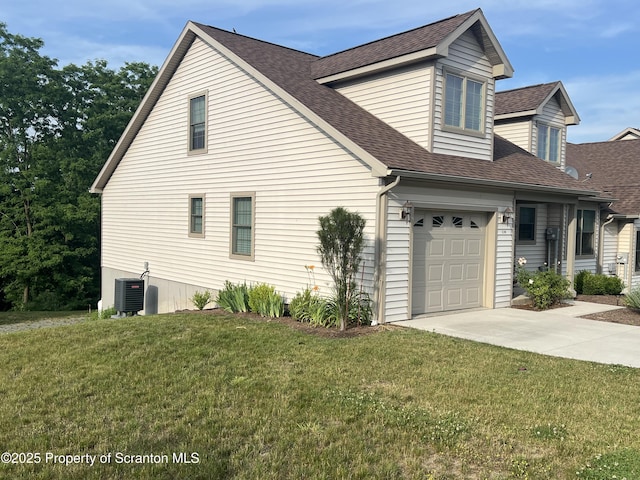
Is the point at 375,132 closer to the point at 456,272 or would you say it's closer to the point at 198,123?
the point at 456,272

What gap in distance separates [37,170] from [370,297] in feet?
78.8

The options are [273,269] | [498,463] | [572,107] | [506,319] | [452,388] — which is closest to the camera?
[498,463]

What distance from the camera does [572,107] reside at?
16828 millimetres

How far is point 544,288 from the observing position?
486 inches

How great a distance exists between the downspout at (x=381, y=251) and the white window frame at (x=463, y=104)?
2.92 meters

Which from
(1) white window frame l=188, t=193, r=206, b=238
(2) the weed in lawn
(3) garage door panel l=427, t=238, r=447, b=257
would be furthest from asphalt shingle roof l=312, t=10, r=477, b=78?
(2) the weed in lawn

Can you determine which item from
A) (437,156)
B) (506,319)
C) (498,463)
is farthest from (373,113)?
(498,463)

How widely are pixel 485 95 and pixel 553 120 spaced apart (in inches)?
239

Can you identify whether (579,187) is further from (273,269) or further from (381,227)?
(273,269)

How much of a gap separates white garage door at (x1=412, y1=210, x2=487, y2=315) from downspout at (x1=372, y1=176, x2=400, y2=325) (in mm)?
1129

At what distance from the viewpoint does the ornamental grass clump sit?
1238cm

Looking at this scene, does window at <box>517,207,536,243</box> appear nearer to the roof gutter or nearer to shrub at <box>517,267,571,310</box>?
the roof gutter

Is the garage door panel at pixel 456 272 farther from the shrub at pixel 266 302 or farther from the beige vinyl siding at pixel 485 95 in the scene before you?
the shrub at pixel 266 302

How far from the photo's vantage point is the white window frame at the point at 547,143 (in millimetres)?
16547
